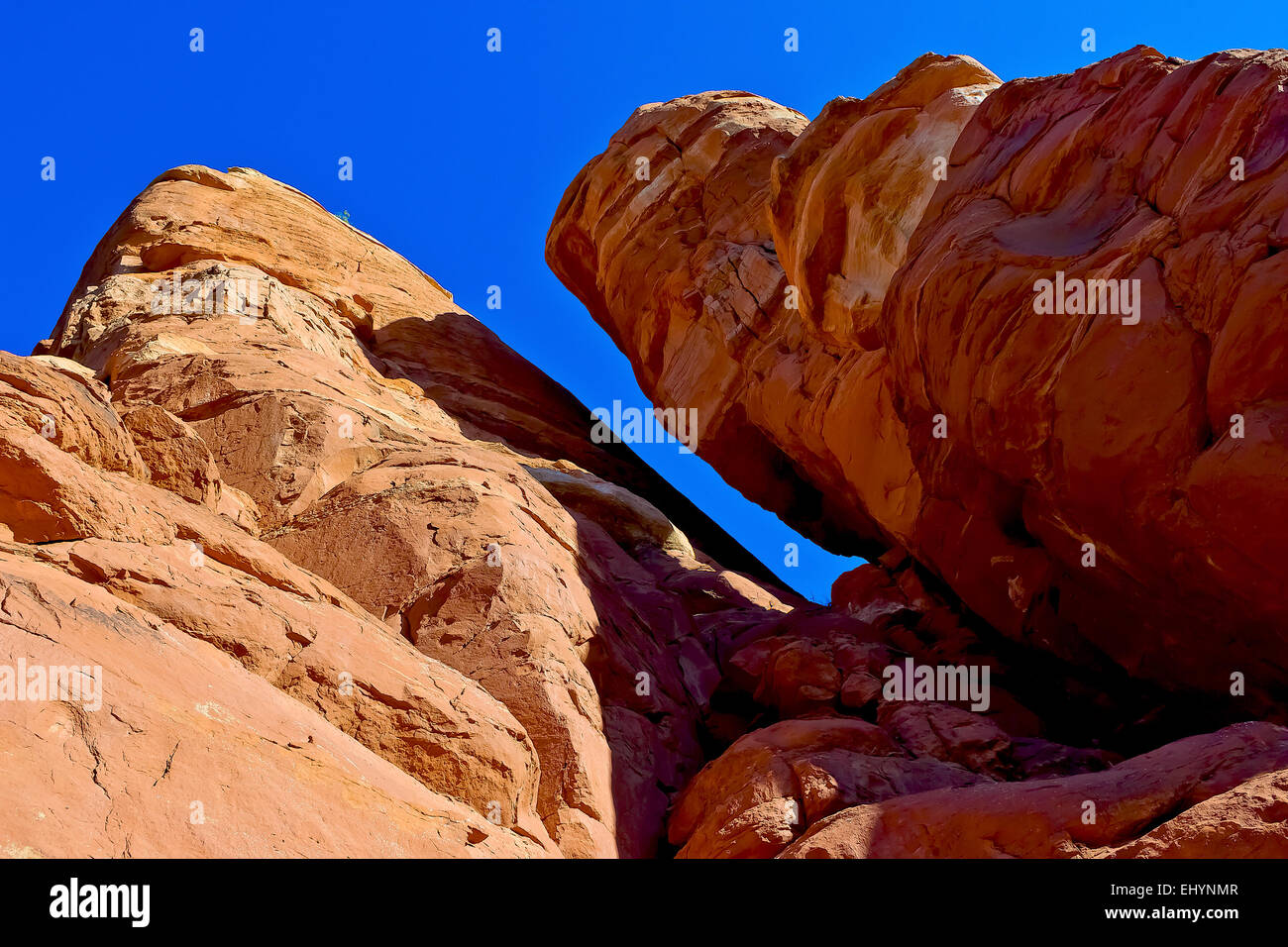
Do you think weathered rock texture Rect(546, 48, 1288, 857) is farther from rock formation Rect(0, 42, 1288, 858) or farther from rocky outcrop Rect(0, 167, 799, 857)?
rocky outcrop Rect(0, 167, 799, 857)

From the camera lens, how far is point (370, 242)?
3180cm

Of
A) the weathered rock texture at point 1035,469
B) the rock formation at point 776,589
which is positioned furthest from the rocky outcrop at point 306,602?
the weathered rock texture at point 1035,469

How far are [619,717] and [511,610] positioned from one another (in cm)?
188

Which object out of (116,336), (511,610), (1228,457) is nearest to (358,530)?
(511,610)

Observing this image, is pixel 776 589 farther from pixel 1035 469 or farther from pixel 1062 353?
pixel 1062 353

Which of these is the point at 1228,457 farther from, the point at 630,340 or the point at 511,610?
the point at 630,340

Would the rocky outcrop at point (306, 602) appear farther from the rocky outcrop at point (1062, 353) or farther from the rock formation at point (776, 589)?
the rocky outcrop at point (1062, 353)

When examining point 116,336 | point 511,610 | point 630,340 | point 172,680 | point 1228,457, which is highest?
point 630,340

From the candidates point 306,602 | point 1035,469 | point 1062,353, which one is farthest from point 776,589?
point 306,602

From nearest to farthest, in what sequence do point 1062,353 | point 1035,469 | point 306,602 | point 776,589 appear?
point 306,602 → point 1062,353 → point 1035,469 → point 776,589

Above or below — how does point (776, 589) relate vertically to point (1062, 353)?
below

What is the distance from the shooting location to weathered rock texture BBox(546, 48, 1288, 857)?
10.3 m

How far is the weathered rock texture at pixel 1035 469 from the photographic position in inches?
404

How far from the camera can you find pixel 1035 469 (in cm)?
1377
